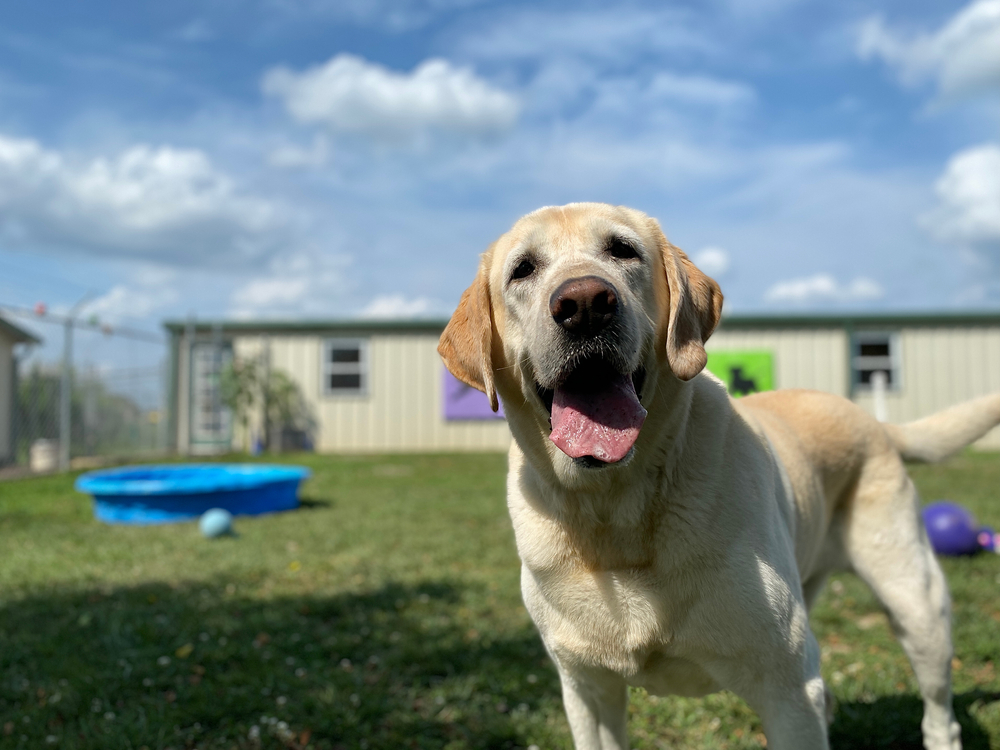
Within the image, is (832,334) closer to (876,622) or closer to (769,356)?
(769,356)

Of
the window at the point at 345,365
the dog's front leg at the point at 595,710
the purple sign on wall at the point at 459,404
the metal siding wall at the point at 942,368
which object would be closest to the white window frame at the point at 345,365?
the window at the point at 345,365

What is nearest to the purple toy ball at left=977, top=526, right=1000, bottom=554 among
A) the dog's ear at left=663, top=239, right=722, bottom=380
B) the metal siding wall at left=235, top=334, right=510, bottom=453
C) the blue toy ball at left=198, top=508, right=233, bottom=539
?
the dog's ear at left=663, top=239, right=722, bottom=380

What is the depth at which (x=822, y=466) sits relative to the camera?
2949 mm

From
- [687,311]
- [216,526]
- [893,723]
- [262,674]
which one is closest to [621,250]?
[687,311]

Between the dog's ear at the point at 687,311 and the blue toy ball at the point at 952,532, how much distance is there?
4818 mm

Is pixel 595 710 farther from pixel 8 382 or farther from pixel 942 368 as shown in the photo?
pixel 942 368

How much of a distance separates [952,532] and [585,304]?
5533 millimetres

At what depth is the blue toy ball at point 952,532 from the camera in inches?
238

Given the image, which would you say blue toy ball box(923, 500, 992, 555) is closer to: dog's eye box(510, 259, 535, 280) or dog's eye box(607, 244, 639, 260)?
dog's eye box(607, 244, 639, 260)

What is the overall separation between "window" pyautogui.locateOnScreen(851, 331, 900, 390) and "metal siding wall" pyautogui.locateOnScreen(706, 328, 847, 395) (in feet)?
1.27

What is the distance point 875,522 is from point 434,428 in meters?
17.3

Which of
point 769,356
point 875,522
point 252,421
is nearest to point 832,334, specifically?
point 769,356

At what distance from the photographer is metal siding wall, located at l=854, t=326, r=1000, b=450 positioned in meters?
19.5

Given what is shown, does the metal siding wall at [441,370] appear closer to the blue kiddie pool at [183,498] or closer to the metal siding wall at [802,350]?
the metal siding wall at [802,350]
